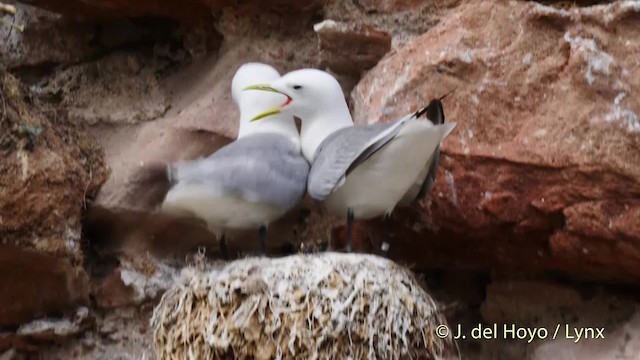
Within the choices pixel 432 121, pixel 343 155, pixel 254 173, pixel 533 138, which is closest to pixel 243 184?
pixel 254 173

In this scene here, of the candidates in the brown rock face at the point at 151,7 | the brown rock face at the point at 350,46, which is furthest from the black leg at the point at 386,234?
the brown rock face at the point at 151,7

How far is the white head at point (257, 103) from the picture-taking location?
121cm

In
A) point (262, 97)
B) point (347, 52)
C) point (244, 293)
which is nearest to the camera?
Answer: point (244, 293)

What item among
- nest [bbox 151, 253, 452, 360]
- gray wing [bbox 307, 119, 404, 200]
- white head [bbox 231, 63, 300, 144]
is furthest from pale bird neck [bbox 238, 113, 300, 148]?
nest [bbox 151, 253, 452, 360]

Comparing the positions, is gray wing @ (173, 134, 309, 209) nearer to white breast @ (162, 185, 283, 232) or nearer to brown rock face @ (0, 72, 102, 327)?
white breast @ (162, 185, 283, 232)

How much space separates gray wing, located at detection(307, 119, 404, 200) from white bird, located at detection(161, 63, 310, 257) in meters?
0.03

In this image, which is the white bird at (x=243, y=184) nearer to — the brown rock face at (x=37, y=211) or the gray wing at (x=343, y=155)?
the gray wing at (x=343, y=155)

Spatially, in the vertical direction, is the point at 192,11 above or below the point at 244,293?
above

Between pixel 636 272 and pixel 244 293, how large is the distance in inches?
19.5

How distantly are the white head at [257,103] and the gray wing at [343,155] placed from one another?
11cm

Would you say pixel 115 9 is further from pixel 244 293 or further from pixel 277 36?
pixel 244 293

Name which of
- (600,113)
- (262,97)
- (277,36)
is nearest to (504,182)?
(600,113)

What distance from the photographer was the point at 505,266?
4.05 ft

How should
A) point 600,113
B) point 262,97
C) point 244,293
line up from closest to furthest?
point 244,293 < point 600,113 < point 262,97
